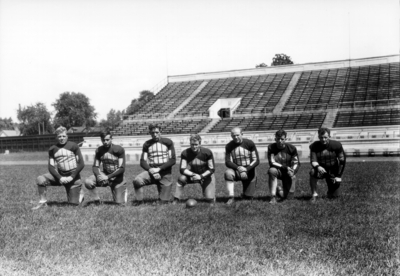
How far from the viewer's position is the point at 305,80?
4272 centimetres

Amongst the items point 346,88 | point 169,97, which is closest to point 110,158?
point 346,88

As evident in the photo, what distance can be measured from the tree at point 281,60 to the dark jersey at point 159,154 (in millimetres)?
63085

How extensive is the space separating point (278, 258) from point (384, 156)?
21.0 m

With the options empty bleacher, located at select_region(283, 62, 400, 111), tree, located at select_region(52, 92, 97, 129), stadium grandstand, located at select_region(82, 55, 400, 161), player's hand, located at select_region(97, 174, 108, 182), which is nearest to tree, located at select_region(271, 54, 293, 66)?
stadium grandstand, located at select_region(82, 55, 400, 161)

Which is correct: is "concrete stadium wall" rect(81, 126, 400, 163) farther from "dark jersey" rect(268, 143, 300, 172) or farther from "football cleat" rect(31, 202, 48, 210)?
"football cleat" rect(31, 202, 48, 210)

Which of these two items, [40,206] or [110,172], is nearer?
[40,206]

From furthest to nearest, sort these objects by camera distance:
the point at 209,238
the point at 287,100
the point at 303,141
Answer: the point at 287,100, the point at 303,141, the point at 209,238

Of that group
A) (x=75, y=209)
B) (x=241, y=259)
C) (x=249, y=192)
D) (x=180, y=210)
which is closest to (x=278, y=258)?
(x=241, y=259)

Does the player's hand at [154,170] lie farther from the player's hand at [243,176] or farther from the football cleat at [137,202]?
the player's hand at [243,176]

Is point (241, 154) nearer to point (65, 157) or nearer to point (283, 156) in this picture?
point (283, 156)

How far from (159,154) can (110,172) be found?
1.11 m

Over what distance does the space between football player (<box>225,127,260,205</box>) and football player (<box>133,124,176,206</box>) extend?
1.22 metres

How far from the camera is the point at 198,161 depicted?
26.7ft

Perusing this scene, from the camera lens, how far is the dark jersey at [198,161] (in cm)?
809
